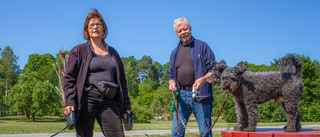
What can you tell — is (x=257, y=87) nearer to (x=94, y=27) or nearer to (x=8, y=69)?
(x=94, y=27)

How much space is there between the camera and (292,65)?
Answer: 3.47 m

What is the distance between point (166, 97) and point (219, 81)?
45.7 meters

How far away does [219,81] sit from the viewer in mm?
3396

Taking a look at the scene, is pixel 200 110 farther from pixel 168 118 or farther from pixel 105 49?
pixel 168 118

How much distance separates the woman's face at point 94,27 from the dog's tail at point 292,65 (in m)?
2.55

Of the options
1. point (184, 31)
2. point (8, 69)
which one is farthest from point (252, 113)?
point (8, 69)

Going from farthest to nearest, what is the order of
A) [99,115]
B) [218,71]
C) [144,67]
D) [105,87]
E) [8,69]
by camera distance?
[144,67] → [8,69] → [99,115] → [105,87] → [218,71]

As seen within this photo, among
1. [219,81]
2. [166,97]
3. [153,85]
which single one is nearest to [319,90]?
[166,97]

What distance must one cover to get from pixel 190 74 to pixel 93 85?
60.8 inches

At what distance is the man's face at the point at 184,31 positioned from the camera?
426 cm

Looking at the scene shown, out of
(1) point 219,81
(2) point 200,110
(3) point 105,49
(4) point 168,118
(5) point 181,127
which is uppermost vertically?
(3) point 105,49

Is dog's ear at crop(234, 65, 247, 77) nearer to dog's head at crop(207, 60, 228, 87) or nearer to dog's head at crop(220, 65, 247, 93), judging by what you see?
dog's head at crop(220, 65, 247, 93)

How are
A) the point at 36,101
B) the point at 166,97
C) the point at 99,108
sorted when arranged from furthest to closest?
the point at 166,97, the point at 36,101, the point at 99,108

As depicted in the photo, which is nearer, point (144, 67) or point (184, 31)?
point (184, 31)
